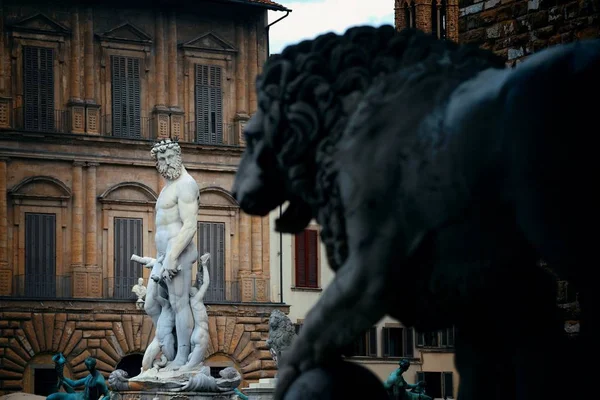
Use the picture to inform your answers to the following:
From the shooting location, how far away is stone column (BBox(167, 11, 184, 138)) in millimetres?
43938

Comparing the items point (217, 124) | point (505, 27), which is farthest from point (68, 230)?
point (505, 27)

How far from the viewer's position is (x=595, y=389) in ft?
9.41

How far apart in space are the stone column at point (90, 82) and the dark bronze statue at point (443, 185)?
40.2 m

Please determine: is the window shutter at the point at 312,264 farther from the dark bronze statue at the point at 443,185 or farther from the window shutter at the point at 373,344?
the dark bronze statue at the point at 443,185

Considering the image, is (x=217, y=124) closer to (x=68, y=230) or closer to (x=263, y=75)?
(x=68, y=230)

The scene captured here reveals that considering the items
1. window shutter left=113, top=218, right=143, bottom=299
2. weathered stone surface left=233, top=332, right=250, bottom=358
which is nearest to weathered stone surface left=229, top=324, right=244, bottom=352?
weathered stone surface left=233, top=332, right=250, bottom=358

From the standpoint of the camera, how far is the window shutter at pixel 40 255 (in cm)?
4112

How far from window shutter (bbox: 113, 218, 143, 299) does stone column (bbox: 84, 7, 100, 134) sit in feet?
9.06

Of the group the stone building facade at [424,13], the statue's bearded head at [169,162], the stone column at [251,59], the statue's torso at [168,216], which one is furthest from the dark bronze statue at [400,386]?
the stone building facade at [424,13]

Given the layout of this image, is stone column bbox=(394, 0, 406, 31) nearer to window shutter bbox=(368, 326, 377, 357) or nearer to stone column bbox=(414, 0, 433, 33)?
stone column bbox=(414, 0, 433, 33)

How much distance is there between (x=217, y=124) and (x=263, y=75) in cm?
4163

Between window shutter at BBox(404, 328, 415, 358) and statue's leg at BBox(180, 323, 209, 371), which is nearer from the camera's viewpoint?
statue's leg at BBox(180, 323, 209, 371)

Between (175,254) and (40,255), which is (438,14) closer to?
(40,255)

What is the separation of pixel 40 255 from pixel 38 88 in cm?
482
